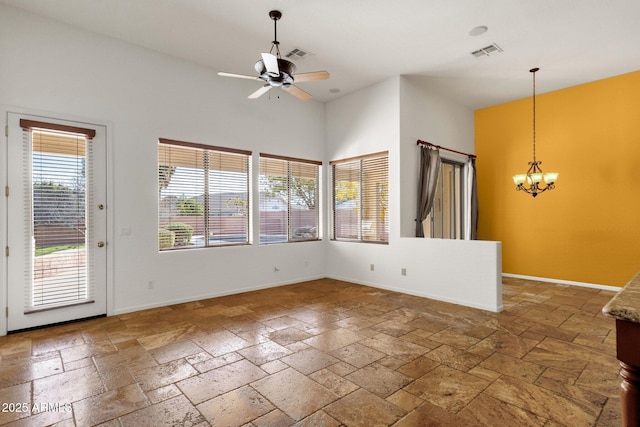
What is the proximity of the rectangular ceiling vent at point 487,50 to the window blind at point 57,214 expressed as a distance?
5279 mm

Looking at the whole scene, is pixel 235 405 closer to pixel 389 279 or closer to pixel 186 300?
pixel 186 300

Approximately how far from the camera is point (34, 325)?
368cm

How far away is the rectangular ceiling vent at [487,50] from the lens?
175 inches

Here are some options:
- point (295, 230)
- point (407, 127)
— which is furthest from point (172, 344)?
point (407, 127)

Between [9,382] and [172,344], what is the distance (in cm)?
119

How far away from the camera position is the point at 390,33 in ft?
13.5

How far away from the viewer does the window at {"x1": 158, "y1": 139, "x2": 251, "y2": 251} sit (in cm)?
470

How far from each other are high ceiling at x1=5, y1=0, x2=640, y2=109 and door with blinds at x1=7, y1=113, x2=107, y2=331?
1.41 metres

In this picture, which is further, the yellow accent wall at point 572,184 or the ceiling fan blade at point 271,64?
the yellow accent wall at point 572,184

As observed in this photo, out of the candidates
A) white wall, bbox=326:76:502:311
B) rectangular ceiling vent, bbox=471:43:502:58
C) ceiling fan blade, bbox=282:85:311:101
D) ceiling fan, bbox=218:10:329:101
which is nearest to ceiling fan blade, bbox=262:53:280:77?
ceiling fan, bbox=218:10:329:101

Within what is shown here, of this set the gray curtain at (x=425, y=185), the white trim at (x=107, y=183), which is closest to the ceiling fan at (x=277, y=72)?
the white trim at (x=107, y=183)

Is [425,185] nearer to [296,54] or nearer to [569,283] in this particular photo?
[296,54]

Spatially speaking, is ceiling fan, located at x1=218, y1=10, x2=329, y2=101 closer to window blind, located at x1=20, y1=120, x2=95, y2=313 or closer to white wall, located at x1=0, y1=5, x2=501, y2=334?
white wall, located at x1=0, y1=5, x2=501, y2=334

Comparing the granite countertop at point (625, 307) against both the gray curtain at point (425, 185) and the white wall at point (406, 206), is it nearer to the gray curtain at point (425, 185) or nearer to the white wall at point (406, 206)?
the white wall at point (406, 206)
